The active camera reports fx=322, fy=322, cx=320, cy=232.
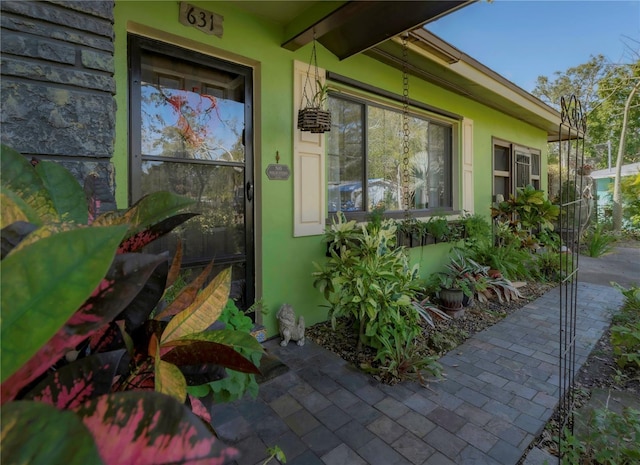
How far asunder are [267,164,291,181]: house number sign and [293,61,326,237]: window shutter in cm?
8

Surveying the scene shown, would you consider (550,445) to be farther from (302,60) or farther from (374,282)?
(302,60)

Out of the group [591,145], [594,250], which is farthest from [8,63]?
[591,145]

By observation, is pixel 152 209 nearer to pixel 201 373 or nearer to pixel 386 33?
pixel 201 373

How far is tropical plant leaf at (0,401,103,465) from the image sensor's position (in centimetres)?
25

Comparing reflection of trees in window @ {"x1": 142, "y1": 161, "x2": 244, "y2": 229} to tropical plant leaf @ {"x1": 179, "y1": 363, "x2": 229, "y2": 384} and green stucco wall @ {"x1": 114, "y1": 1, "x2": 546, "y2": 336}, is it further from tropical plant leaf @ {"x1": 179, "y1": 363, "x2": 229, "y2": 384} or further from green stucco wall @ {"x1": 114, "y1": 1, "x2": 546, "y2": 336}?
tropical plant leaf @ {"x1": 179, "y1": 363, "x2": 229, "y2": 384}

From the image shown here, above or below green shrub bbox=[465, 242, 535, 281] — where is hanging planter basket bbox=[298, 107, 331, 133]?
above

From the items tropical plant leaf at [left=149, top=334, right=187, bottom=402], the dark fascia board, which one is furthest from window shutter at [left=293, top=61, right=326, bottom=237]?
tropical plant leaf at [left=149, top=334, right=187, bottom=402]

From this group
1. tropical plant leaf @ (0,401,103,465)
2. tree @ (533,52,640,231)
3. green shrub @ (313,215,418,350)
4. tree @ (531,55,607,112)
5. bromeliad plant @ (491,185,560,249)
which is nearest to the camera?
tropical plant leaf @ (0,401,103,465)

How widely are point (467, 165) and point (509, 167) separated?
1.79 meters

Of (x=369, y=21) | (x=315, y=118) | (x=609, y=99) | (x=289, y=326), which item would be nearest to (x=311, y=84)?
(x=315, y=118)

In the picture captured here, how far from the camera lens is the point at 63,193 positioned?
0.53 m

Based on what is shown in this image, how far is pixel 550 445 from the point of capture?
165 centimetres

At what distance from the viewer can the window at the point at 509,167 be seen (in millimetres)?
5766

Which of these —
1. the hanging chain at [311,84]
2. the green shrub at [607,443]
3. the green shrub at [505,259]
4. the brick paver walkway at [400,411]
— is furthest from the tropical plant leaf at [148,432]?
the green shrub at [505,259]
